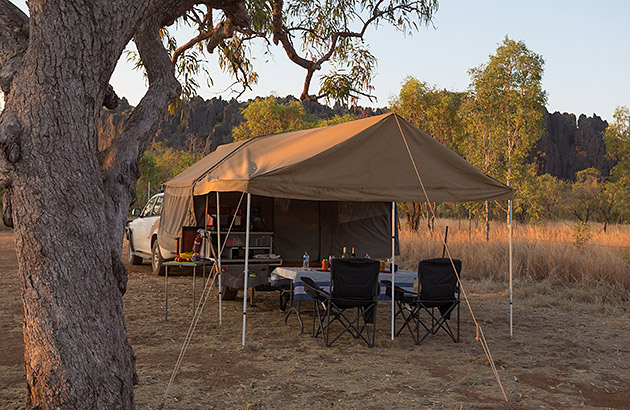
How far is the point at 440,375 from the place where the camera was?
195 inches

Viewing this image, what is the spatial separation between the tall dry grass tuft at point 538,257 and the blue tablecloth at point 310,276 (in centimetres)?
370

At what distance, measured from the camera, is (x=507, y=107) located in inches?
709

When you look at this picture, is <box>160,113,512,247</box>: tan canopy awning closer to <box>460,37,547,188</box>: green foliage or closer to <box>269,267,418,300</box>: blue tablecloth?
<box>269,267,418,300</box>: blue tablecloth

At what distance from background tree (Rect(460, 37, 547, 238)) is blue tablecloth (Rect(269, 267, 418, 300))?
463 inches

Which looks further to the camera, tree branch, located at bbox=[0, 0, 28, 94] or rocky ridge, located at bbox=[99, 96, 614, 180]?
rocky ridge, located at bbox=[99, 96, 614, 180]

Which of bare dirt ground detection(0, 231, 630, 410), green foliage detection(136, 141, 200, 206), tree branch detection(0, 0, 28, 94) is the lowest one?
bare dirt ground detection(0, 231, 630, 410)

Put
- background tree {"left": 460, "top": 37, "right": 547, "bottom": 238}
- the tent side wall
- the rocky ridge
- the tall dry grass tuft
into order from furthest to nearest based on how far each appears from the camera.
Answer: the rocky ridge, background tree {"left": 460, "top": 37, "right": 547, "bottom": 238}, the tall dry grass tuft, the tent side wall

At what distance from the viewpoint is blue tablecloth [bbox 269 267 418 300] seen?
21.5ft

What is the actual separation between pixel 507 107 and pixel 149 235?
12.0m

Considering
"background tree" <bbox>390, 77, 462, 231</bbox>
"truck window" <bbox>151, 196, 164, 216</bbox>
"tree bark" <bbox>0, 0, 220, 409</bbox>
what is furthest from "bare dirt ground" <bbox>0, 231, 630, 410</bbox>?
"background tree" <bbox>390, 77, 462, 231</bbox>

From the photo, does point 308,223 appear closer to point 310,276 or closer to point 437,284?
point 310,276

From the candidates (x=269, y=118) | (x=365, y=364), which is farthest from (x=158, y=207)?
(x=269, y=118)

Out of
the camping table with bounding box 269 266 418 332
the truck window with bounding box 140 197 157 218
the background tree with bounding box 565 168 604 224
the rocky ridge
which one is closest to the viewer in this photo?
the camping table with bounding box 269 266 418 332

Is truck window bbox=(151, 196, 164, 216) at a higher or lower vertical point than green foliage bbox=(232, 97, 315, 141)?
lower
